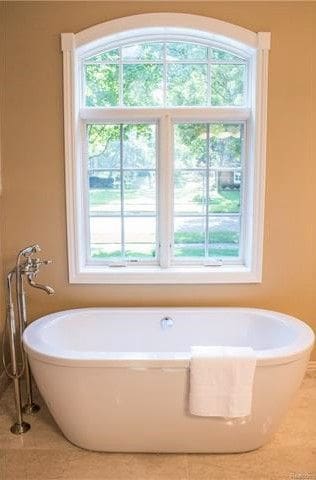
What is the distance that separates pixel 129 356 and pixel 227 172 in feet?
5.10

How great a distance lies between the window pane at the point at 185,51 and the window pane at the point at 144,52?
7 centimetres

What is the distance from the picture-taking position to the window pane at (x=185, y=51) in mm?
2824

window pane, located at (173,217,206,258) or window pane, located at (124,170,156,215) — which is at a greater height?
window pane, located at (124,170,156,215)

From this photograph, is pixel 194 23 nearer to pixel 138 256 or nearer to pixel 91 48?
pixel 91 48

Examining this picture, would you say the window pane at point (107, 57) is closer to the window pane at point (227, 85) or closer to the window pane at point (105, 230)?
the window pane at point (227, 85)

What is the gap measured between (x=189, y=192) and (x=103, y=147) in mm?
695

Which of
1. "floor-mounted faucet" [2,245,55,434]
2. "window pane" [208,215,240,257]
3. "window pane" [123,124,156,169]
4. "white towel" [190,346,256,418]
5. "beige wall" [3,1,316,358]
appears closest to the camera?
Result: "white towel" [190,346,256,418]

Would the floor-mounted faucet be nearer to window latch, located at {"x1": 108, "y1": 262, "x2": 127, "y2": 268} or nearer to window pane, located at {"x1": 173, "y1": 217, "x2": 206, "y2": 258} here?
window latch, located at {"x1": 108, "y1": 262, "x2": 127, "y2": 268}

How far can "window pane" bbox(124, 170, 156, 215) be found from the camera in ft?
9.61

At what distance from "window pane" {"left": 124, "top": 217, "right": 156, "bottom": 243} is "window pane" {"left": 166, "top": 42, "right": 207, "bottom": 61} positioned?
1145mm

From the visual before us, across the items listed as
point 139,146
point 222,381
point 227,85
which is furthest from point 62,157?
point 222,381

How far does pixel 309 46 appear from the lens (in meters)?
2.64

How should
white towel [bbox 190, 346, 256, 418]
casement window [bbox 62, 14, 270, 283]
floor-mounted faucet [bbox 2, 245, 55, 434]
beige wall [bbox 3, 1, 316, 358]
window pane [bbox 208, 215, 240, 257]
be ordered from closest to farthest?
white towel [bbox 190, 346, 256, 418], floor-mounted faucet [bbox 2, 245, 55, 434], beige wall [bbox 3, 1, 316, 358], casement window [bbox 62, 14, 270, 283], window pane [bbox 208, 215, 240, 257]

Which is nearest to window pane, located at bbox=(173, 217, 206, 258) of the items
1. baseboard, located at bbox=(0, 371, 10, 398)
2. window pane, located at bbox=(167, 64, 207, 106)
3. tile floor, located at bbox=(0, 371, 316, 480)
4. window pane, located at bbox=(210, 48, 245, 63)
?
window pane, located at bbox=(167, 64, 207, 106)
